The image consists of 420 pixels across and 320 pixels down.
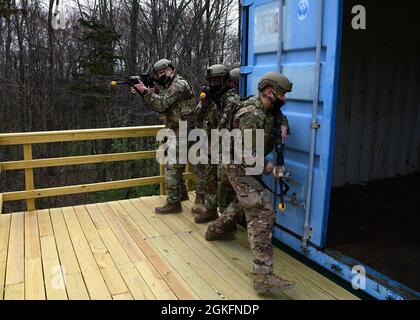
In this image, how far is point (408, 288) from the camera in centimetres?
276

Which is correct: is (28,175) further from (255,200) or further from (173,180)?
(255,200)

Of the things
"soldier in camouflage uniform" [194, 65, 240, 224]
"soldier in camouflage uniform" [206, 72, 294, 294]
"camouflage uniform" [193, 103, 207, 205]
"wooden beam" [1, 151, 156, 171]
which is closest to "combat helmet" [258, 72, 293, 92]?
"soldier in camouflage uniform" [206, 72, 294, 294]

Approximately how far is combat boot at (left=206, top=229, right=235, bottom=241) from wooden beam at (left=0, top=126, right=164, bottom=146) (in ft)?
6.02

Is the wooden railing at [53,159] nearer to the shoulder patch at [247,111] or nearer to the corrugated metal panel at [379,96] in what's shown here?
the shoulder patch at [247,111]

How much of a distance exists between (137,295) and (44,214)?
233 cm

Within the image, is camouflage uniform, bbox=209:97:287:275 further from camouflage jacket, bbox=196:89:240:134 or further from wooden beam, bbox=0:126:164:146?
wooden beam, bbox=0:126:164:146

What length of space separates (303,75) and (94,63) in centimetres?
1037

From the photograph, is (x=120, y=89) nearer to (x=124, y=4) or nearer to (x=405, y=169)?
(x=124, y=4)

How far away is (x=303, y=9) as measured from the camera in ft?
10.7


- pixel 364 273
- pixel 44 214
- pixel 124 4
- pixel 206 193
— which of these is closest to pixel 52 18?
pixel 124 4

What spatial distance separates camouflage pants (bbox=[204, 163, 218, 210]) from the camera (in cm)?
429

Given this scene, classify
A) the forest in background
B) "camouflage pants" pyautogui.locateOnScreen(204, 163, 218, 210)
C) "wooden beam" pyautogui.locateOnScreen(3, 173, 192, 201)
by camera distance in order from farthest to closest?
the forest in background < "wooden beam" pyautogui.locateOnScreen(3, 173, 192, 201) < "camouflage pants" pyautogui.locateOnScreen(204, 163, 218, 210)
